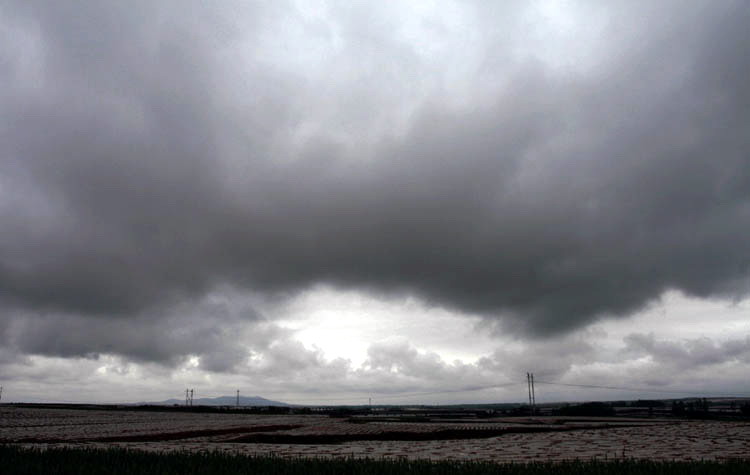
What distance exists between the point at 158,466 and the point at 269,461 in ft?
10.5

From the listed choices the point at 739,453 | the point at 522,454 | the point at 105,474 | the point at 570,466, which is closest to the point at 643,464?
the point at 570,466

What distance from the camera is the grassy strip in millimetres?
13445

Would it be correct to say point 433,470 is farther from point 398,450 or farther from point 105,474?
point 398,450

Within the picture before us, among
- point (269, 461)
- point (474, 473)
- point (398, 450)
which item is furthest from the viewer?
point (398, 450)

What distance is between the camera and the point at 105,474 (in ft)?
42.0

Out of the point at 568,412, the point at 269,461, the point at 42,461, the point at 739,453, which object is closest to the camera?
the point at 42,461

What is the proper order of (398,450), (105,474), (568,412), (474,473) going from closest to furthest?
(105,474) < (474,473) < (398,450) < (568,412)

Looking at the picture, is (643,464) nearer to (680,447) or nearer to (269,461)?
(269,461)

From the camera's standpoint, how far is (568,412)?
96.8 metres

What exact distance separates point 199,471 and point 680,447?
2120 cm

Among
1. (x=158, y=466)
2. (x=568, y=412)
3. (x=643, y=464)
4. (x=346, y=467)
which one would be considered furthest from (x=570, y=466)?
(x=568, y=412)

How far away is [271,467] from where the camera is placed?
14.9 meters

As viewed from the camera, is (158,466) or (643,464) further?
(643,464)

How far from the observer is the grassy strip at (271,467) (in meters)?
13.4
